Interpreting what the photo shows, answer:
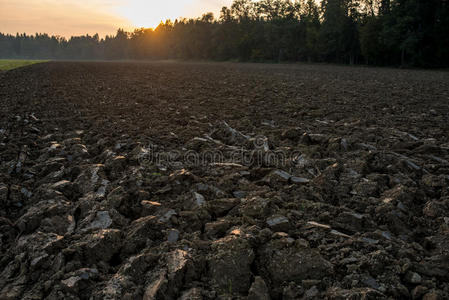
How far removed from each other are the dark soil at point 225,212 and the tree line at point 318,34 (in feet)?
148

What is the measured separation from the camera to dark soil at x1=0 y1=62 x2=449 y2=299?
2418 mm

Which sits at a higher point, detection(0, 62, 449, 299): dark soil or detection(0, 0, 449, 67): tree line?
detection(0, 0, 449, 67): tree line

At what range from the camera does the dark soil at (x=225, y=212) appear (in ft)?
7.93

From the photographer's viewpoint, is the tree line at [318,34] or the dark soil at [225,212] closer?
the dark soil at [225,212]

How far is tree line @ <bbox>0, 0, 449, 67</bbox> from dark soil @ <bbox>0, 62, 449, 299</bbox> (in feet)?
148

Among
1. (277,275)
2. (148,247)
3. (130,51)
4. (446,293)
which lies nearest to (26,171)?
(148,247)

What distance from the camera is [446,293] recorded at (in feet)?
7.16

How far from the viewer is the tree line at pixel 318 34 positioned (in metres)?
42.7

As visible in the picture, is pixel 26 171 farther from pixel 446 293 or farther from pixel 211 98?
pixel 211 98

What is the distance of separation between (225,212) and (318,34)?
203 ft

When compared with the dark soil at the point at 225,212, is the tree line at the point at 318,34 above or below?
above

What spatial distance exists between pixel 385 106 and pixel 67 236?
9325 millimetres

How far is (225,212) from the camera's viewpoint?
11.4 feet

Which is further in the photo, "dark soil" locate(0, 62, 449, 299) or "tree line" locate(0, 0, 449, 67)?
"tree line" locate(0, 0, 449, 67)
